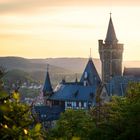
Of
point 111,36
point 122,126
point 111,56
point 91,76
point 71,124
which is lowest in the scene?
point 71,124

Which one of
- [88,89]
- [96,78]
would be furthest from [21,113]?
[96,78]

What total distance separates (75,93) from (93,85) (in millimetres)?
4102

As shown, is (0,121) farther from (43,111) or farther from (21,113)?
(43,111)

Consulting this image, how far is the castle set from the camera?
94688 millimetres

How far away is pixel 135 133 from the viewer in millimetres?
27141

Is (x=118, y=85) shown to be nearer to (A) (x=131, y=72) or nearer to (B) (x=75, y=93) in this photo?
(B) (x=75, y=93)

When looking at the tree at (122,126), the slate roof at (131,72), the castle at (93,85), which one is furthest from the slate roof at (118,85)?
the tree at (122,126)

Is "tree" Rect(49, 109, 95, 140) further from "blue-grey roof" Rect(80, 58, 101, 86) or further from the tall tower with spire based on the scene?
the tall tower with spire

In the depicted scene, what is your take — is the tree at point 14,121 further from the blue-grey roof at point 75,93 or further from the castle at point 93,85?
the blue-grey roof at point 75,93

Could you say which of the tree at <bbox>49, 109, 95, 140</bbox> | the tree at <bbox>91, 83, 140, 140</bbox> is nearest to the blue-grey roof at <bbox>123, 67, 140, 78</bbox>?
the tree at <bbox>49, 109, 95, 140</bbox>

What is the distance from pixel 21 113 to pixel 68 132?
34426 millimetres

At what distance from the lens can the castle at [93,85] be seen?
9469 centimetres

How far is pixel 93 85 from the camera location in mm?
101688

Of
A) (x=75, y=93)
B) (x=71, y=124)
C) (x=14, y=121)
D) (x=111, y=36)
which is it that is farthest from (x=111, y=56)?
(x=14, y=121)
